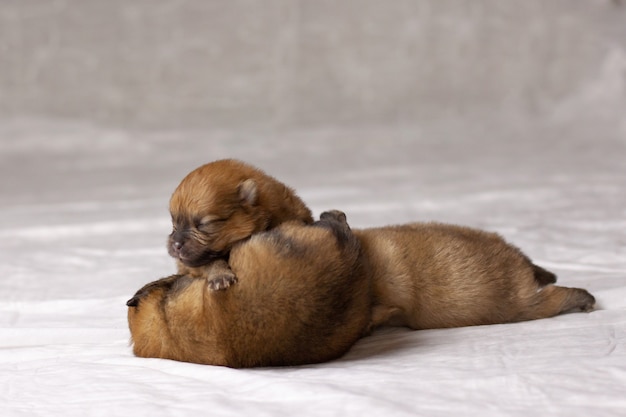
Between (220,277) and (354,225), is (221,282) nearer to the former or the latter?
(220,277)

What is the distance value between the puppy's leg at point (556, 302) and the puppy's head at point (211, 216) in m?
0.92

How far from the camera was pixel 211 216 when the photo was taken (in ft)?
9.57

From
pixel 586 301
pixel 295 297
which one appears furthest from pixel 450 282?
pixel 295 297

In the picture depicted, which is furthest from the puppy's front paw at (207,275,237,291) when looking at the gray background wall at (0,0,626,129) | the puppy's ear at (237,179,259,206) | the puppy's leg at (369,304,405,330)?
the gray background wall at (0,0,626,129)

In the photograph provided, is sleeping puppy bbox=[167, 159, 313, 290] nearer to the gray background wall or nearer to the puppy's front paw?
the puppy's front paw

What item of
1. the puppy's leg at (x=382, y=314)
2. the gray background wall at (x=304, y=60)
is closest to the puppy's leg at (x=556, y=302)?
the puppy's leg at (x=382, y=314)

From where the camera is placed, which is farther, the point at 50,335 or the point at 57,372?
the point at 50,335

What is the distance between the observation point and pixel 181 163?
686 centimetres

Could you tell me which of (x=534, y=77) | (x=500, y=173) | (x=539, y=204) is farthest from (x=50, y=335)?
(x=534, y=77)

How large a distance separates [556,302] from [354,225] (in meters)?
1.80

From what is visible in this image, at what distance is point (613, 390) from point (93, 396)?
4.35 ft

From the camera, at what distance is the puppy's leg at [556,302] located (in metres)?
3.22

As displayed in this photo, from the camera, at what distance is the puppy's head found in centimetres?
291

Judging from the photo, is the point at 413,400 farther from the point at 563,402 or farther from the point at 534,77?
the point at 534,77
